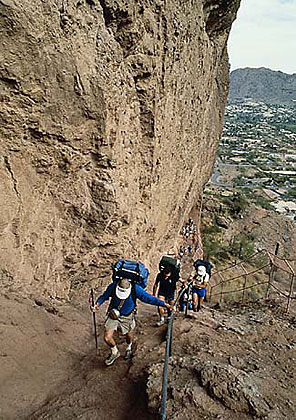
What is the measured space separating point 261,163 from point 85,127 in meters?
69.9

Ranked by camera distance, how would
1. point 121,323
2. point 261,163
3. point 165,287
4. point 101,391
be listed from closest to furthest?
point 101,391 → point 121,323 → point 165,287 → point 261,163

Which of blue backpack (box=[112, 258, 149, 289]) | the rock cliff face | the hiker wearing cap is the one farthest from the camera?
the hiker wearing cap

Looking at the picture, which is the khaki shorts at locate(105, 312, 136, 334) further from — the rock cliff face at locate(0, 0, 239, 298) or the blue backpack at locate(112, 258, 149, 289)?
the rock cliff face at locate(0, 0, 239, 298)

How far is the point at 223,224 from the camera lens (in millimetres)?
26438

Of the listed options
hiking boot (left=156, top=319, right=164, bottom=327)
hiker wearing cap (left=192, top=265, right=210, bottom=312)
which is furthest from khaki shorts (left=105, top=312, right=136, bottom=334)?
hiker wearing cap (left=192, top=265, right=210, bottom=312)

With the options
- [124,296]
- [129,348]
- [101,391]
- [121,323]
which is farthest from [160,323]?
[101,391]

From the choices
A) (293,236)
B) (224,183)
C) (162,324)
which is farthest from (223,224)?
(224,183)

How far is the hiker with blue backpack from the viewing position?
14.9ft

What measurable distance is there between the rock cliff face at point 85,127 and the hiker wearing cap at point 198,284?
209 cm

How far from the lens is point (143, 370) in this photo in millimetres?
4395

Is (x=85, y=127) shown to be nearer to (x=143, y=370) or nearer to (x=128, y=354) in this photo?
(x=128, y=354)

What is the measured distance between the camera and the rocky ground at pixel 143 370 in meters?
3.77

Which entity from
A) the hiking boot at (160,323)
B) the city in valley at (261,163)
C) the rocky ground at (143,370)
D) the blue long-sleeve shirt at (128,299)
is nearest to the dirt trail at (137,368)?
the rocky ground at (143,370)

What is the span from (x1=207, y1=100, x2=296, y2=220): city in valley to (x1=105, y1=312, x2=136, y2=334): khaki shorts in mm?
36768
